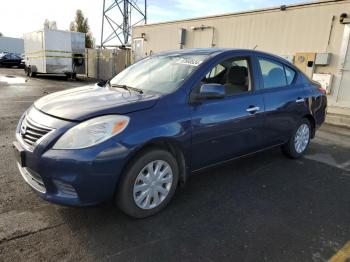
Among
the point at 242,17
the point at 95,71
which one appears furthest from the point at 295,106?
the point at 95,71

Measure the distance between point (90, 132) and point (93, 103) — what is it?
0.47 m

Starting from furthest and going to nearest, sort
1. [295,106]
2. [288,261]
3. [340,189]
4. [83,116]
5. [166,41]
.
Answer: [166,41] < [295,106] < [340,189] < [83,116] < [288,261]

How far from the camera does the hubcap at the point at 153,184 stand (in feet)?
9.57

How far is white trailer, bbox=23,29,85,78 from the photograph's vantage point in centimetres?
1767

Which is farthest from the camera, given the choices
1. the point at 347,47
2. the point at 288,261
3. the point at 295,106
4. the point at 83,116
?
the point at 347,47

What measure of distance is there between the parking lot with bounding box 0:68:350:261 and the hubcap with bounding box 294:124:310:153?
2.54ft

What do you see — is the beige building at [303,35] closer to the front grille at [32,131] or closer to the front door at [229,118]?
the front door at [229,118]

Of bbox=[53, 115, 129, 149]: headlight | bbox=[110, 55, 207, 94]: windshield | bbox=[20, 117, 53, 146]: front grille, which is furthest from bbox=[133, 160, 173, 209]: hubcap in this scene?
bbox=[20, 117, 53, 146]: front grille

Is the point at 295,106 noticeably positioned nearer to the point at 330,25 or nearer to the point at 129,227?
the point at 129,227

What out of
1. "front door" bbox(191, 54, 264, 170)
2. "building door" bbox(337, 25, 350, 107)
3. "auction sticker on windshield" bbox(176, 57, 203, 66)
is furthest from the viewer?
"building door" bbox(337, 25, 350, 107)

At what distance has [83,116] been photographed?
2703 mm

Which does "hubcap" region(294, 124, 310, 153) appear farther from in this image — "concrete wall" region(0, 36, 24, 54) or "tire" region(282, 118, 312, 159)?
"concrete wall" region(0, 36, 24, 54)

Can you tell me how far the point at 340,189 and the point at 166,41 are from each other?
12629 mm

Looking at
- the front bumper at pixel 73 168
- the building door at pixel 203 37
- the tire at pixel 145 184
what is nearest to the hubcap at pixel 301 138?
the tire at pixel 145 184
